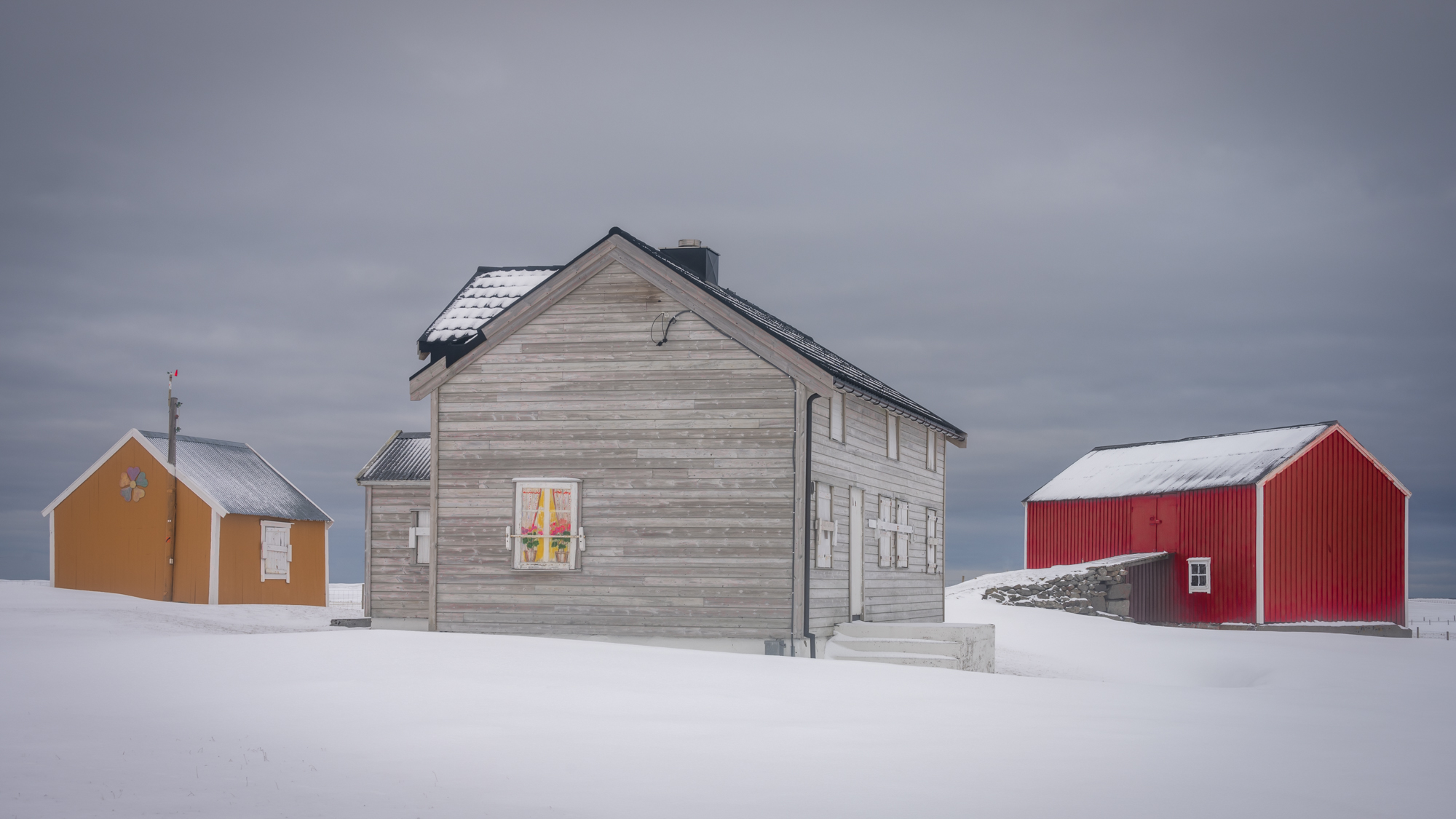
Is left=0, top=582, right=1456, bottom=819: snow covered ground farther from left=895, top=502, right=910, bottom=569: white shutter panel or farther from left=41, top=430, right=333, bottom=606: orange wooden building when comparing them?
left=41, top=430, right=333, bottom=606: orange wooden building

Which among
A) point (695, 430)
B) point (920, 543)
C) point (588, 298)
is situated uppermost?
point (588, 298)

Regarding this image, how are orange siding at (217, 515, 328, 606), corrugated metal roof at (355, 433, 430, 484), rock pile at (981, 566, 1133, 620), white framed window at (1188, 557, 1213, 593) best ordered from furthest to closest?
1. white framed window at (1188, 557, 1213, 593)
2. rock pile at (981, 566, 1133, 620)
3. orange siding at (217, 515, 328, 606)
4. corrugated metal roof at (355, 433, 430, 484)

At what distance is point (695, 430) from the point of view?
818 inches

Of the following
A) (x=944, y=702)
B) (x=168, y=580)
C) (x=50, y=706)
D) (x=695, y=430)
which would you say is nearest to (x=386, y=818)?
(x=50, y=706)

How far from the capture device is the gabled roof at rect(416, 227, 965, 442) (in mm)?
21328

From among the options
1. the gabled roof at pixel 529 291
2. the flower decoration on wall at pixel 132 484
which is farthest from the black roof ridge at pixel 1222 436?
the flower decoration on wall at pixel 132 484

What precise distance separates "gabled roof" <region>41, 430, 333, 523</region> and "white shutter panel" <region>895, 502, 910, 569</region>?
64.5ft

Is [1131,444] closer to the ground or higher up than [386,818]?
higher up

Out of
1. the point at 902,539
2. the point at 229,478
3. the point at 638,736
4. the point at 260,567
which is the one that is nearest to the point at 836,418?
the point at 902,539

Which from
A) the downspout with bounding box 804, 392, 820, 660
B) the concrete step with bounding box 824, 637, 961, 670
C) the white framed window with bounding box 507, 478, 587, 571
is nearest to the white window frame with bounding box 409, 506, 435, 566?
the white framed window with bounding box 507, 478, 587, 571

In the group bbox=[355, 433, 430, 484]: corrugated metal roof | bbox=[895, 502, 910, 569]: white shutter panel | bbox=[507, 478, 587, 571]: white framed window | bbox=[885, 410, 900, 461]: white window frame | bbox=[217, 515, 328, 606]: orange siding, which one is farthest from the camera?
bbox=[217, 515, 328, 606]: orange siding

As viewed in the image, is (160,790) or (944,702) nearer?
(160,790)

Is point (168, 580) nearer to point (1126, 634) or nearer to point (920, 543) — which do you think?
point (920, 543)

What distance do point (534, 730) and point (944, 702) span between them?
17.7 feet
